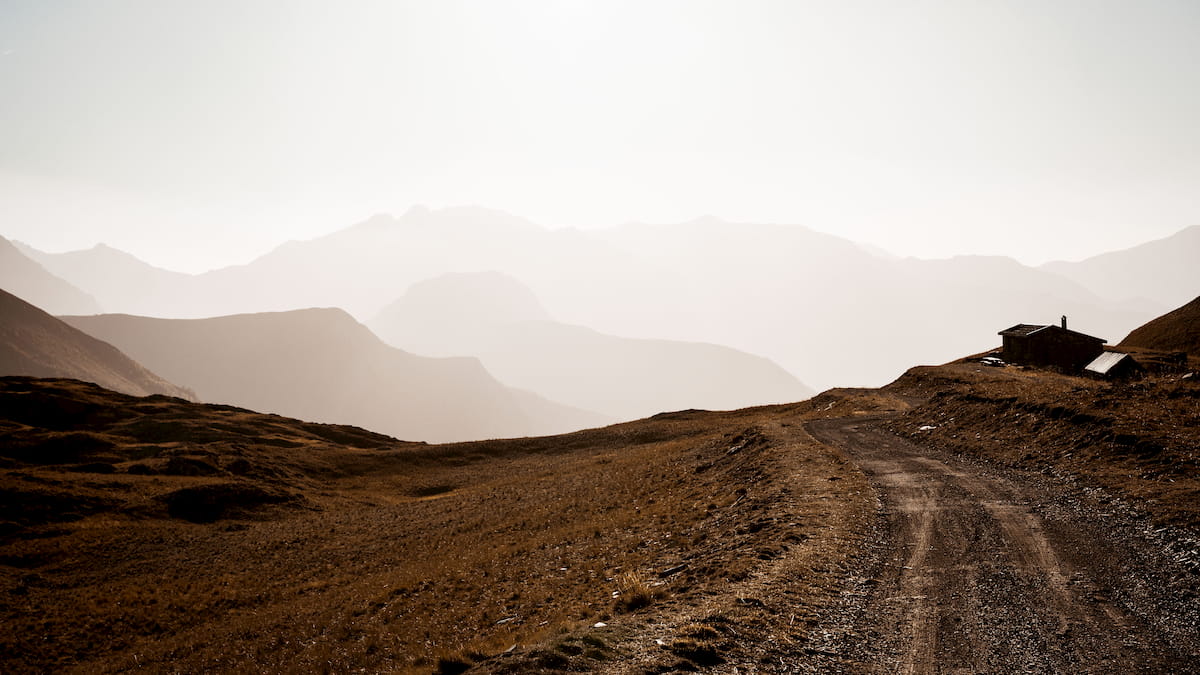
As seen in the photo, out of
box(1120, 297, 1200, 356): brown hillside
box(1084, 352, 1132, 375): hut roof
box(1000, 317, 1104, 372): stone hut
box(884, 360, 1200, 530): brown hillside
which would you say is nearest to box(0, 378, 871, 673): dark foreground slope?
box(884, 360, 1200, 530): brown hillside

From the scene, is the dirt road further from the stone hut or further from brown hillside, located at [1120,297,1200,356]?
brown hillside, located at [1120,297,1200,356]

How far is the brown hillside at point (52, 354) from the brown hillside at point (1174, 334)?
241787 mm

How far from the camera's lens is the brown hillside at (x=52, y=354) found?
550 feet

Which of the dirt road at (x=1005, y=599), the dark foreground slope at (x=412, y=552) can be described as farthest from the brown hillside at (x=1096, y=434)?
the dark foreground slope at (x=412, y=552)

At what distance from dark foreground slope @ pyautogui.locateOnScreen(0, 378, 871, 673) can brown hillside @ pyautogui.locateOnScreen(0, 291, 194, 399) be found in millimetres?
141664

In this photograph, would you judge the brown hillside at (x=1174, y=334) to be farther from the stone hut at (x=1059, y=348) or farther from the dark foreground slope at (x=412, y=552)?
the dark foreground slope at (x=412, y=552)

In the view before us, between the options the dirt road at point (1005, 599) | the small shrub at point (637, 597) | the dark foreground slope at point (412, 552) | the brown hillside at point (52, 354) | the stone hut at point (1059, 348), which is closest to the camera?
the dirt road at point (1005, 599)

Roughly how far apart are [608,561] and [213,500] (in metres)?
41.7

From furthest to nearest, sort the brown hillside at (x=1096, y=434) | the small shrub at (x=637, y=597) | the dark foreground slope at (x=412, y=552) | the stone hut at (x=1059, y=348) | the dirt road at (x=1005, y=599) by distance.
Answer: the stone hut at (x=1059, y=348) → the brown hillside at (x=1096, y=434) → the small shrub at (x=637, y=597) → the dark foreground slope at (x=412, y=552) → the dirt road at (x=1005, y=599)

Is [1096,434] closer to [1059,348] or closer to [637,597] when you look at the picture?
[637,597]

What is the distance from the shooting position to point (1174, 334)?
279ft

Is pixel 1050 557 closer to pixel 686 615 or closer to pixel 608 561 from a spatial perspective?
pixel 686 615

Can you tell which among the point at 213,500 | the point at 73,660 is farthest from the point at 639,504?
the point at 213,500

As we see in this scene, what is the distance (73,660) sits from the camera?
82.6 ft
